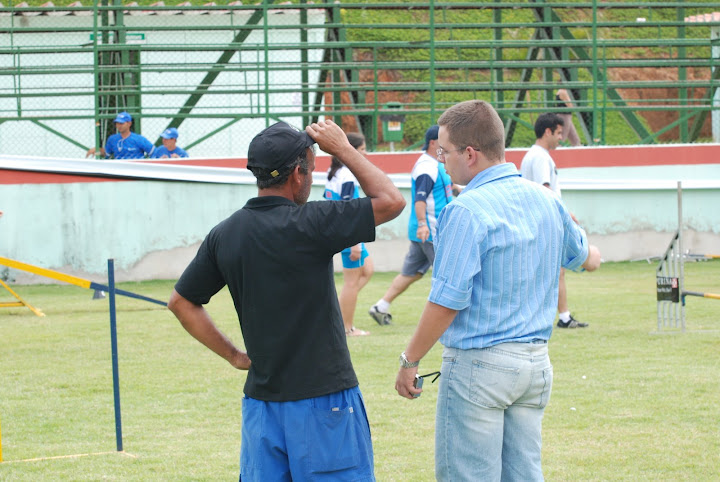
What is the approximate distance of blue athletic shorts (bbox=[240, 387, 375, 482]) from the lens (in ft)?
9.98

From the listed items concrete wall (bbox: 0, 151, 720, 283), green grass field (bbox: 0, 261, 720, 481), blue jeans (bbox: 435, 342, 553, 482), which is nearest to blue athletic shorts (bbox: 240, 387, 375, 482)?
blue jeans (bbox: 435, 342, 553, 482)

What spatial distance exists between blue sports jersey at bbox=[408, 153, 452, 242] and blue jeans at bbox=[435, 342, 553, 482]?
603cm

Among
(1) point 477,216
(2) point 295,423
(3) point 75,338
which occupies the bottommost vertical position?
(3) point 75,338

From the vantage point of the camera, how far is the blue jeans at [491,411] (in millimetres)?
3301

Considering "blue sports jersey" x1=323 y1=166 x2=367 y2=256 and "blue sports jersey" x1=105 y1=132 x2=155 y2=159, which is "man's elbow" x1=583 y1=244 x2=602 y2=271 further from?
"blue sports jersey" x1=105 y1=132 x2=155 y2=159

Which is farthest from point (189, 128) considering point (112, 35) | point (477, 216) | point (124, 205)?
point (477, 216)

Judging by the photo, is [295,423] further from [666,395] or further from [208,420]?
[666,395]

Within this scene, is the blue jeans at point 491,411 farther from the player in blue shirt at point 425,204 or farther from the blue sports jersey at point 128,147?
the blue sports jersey at point 128,147

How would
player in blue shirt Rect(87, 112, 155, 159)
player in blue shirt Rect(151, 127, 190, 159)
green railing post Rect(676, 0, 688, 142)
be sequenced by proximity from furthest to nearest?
1. green railing post Rect(676, 0, 688, 142)
2. player in blue shirt Rect(151, 127, 190, 159)
3. player in blue shirt Rect(87, 112, 155, 159)

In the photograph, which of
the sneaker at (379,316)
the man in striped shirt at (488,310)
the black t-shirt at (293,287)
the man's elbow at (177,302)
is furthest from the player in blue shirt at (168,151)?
the black t-shirt at (293,287)

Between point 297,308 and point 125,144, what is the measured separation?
13.4m

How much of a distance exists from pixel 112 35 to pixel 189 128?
243cm

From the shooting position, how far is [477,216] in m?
3.26

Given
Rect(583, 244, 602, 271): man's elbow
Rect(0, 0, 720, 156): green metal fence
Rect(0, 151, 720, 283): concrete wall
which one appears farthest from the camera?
Rect(0, 0, 720, 156): green metal fence
